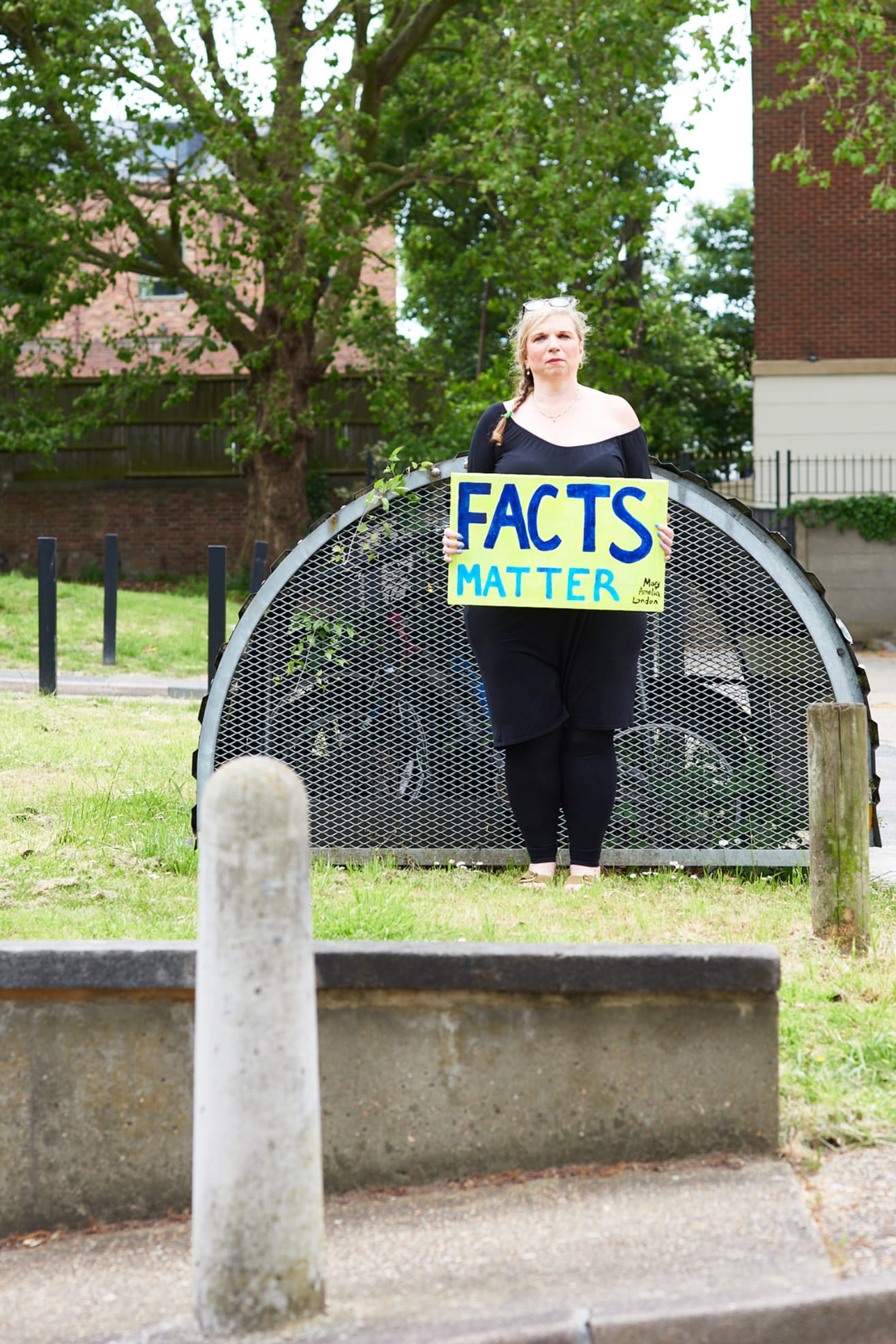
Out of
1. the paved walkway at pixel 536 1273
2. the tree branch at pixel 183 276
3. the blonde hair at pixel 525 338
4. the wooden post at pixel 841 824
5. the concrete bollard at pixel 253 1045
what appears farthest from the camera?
the tree branch at pixel 183 276

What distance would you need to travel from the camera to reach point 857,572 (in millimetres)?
21500

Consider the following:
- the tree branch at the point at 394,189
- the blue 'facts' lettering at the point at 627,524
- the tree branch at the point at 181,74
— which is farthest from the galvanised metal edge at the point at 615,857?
the tree branch at the point at 394,189

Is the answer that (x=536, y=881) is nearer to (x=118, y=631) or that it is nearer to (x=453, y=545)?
(x=453, y=545)

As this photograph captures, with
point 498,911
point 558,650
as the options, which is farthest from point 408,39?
point 498,911

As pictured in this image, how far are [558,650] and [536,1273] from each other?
105 inches

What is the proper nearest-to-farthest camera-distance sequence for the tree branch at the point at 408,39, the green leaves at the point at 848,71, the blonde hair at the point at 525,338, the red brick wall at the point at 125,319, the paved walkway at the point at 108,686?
the blonde hair at the point at 525,338, the paved walkway at the point at 108,686, the green leaves at the point at 848,71, the tree branch at the point at 408,39, the red brick wall at the point at 125,319

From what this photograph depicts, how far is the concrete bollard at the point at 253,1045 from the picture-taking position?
244cm

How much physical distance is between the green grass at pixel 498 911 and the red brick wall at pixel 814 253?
19.4 metres

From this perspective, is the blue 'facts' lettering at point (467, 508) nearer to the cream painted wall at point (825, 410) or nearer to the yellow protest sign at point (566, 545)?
the yellow protest sign at point (566, 545)

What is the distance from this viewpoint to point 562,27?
18.5 meters

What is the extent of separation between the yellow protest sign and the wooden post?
0.86 metres

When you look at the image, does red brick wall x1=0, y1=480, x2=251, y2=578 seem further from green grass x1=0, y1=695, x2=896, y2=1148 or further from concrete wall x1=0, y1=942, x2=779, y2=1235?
concrete wall x1=0, y1=942, x2=779, y2=1235

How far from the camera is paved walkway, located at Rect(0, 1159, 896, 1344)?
2557 millimetres

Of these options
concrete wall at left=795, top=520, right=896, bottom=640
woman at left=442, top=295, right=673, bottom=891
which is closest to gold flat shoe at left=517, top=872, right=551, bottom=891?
woman at left=442, top=295, right=673, bottom=891
